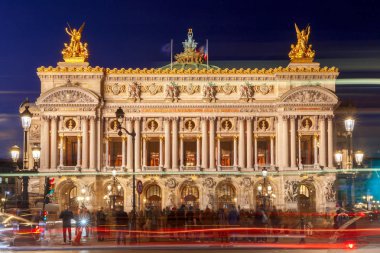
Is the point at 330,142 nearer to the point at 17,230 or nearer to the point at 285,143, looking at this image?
the point at 285,143

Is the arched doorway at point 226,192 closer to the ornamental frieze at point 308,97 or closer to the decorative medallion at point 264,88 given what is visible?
the decorative medallion at point 264,88

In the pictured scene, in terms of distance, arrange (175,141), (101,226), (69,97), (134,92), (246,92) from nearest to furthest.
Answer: (101,226) → (69,97) → (175,141) → (134,92) → (246,92)

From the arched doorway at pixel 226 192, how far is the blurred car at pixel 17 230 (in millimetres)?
48269

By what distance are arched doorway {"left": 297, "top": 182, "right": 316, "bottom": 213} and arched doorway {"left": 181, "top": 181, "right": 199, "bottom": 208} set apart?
11.7m

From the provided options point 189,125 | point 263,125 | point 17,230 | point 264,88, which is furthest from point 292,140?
point 17,230

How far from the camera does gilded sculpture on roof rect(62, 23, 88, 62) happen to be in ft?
297

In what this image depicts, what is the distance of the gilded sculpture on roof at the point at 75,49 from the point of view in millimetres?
90562

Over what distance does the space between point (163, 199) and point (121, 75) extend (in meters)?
15.4

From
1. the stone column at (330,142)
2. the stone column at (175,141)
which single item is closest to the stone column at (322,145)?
the stone column at (330,142)

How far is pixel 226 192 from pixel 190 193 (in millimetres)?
4154

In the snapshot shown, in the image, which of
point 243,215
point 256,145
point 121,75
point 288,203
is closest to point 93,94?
point 121,75

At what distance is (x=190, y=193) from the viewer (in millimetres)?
88500

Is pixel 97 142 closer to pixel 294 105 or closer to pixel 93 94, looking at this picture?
pixel 93 94

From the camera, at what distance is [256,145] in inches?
3541
